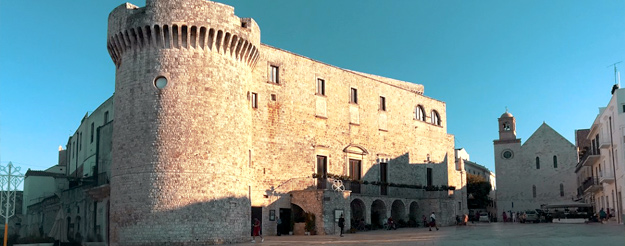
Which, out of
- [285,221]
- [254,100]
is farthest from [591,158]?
[254,100]

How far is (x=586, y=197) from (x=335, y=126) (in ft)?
99.4

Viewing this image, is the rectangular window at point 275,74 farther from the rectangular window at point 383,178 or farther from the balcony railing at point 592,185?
the balcony railing at point 592,185

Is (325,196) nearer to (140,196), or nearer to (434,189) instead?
(140,196)

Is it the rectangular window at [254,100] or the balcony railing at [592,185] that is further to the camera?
the balcony railing at [592,185]

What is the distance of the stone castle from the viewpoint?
23.6m

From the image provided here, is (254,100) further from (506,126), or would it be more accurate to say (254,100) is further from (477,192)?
(477,192)

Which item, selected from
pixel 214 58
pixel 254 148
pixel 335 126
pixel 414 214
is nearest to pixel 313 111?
pixel 335 126

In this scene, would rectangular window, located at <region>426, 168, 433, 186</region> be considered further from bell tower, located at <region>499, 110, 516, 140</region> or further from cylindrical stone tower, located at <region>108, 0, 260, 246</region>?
bell tower, located at <region>499, 110, 516, 140</region>

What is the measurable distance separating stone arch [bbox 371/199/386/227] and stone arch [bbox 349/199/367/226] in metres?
1.44

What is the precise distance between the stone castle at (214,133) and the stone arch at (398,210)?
4.17m

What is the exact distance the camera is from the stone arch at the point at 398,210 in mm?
37969

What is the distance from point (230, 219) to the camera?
2464 cm

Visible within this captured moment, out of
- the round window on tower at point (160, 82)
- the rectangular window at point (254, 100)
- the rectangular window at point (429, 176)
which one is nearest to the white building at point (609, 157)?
the rectangular window at point (429, 176)

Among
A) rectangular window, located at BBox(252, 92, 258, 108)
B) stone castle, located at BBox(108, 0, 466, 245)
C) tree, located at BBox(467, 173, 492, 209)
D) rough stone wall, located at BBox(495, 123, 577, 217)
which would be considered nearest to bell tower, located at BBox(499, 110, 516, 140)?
rough stone wall, located at BBox(495, 123, 577, 217)
